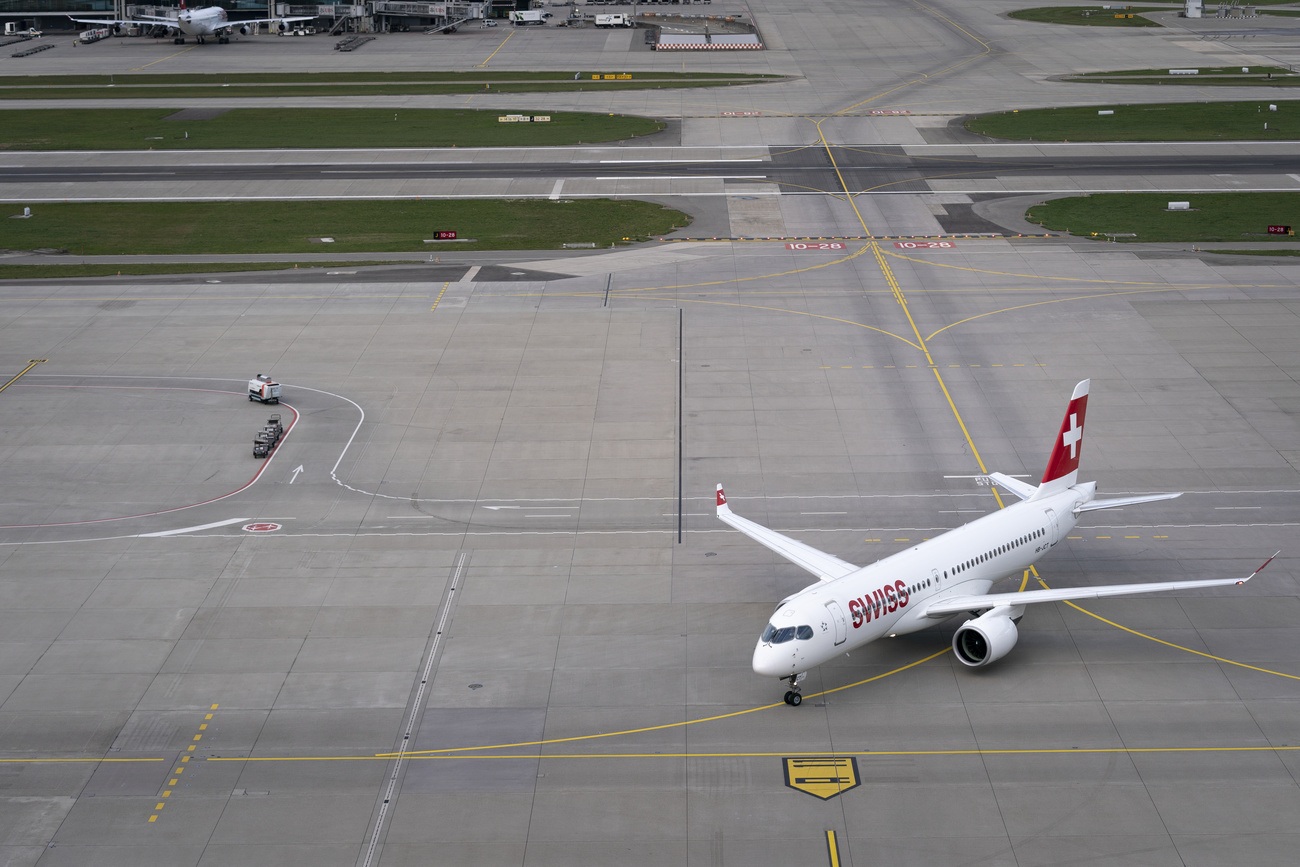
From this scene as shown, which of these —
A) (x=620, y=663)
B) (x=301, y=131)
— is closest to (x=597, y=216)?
(x=301, y=131)

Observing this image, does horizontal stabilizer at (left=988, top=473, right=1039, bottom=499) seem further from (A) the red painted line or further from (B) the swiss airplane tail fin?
(A) the red painted line

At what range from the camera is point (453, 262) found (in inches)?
3568

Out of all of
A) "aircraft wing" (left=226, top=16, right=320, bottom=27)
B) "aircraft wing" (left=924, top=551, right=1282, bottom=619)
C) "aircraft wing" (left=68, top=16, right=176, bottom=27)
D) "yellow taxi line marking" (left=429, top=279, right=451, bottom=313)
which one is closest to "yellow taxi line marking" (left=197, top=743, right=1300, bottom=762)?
"aircraft wing" (left=924, top=551, right=1282, bottom=619)

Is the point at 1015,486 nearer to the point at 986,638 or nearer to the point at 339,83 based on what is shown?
the point at 986,638

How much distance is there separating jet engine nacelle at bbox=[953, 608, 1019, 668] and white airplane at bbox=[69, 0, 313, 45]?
588 feet

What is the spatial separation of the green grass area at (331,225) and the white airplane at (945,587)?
5492cm

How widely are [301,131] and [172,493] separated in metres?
85.8

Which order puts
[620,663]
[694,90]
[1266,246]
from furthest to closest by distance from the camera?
1. [694,90]
2. [1266,246]
3. [620,663]

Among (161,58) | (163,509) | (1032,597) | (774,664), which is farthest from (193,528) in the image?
(161,58)

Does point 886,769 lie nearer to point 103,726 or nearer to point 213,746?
point 213,746

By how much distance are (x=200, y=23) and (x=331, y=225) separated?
105959 mm

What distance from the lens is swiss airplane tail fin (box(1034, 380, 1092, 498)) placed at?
1795 inches

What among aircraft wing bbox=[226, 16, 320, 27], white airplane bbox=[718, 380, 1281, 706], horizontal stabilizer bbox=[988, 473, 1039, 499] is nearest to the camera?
white airplane bbox=[718, 380, 1281, 706]

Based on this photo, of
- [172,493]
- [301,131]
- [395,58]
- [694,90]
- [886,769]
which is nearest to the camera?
[886,769]
